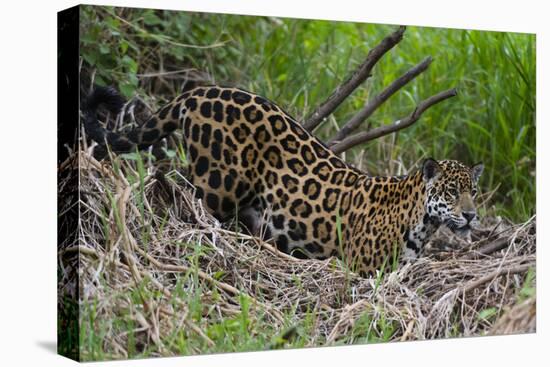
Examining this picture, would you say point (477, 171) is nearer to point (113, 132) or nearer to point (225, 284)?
point (225, 284)

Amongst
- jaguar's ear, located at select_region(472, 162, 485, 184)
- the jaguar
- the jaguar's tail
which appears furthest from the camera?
jaguar's ear, located at select_region(472, 162, 485, 184)

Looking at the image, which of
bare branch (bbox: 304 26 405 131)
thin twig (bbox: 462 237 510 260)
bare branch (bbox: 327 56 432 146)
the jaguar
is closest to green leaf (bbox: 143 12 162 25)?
the jaguar

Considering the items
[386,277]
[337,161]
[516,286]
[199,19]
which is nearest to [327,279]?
[386,277]

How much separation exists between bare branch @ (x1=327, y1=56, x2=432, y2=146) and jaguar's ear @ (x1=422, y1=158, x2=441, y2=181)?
939mm

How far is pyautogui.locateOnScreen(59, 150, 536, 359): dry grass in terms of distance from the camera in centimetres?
672

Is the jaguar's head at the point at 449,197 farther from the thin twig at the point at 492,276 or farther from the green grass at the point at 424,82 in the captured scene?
the green grass at the point at 424,82

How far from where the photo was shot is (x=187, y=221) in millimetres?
7371

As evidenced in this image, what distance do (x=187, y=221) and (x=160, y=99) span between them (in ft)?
3.37

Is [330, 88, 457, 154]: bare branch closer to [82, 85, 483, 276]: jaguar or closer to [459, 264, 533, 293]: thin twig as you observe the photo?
[82, 85, 483, 276]: jaguar

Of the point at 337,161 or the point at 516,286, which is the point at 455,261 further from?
the point at 337,161

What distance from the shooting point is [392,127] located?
27.6ft

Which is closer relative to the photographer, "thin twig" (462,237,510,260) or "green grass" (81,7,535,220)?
"thin twig" (462,237,510,260)

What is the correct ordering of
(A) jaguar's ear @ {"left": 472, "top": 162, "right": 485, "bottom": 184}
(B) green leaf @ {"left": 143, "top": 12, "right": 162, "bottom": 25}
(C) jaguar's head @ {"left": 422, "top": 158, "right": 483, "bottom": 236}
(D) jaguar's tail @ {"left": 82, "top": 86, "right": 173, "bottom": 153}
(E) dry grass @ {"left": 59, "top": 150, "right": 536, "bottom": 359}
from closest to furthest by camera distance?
(E) dry grass @ {"left": 59, "top": 150, "right": 536, "bottom": 359}
(D) jaguar's tail @ {"left": 82, "top": 86, "right": 173, "bottom": 153}
(B) green leaf @ {"left": 143, "top": 12, "right": 162, "bottom": 25}
(C) jaguar's head @ {"left": 422, "top": 158, "right": 483, "bottom": 236}
(A) jaguar's ear @ {"left": 472, "top": 162, "right": 485, "bottom": 184}

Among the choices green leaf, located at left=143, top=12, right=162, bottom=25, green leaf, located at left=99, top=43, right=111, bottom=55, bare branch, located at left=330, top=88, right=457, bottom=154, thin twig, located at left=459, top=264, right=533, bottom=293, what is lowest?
thin twig, located at left=459, top=264, right=533, bottom=293
